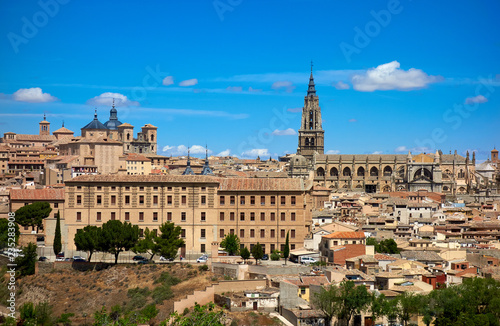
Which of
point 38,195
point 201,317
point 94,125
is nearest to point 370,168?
point 94,125

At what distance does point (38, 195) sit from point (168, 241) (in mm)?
17534

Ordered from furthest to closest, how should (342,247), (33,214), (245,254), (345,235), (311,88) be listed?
(311,88) < (33,214) < (345,235) < (342,247) < (245,254)

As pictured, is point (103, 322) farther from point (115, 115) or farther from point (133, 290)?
point (115, 115)

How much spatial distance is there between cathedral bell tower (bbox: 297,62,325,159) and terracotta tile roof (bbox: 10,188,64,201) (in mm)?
94991

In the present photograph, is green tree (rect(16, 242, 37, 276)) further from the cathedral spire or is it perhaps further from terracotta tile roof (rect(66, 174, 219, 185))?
the cathedral spire

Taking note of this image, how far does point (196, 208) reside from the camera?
58.8 metres

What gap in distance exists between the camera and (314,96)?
15962cm

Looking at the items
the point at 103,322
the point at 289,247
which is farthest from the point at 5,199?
the point at 103,322

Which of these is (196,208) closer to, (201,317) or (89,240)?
(89,240)

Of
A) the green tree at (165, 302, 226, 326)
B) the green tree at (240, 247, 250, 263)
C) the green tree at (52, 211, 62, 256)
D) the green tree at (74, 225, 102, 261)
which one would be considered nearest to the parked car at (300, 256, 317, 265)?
the green tree at (240, 247, 250, 263)

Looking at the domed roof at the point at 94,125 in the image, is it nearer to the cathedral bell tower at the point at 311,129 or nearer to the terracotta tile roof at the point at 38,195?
the cathedral bell tower at the point at 311,129

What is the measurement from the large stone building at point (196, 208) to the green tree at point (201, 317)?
14852mm

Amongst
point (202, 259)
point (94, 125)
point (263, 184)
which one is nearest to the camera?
point (202, 259)

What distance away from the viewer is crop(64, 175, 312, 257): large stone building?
58656mm
